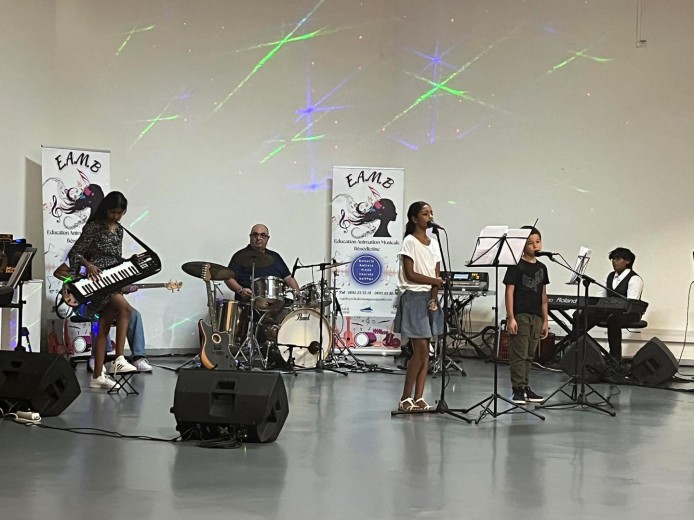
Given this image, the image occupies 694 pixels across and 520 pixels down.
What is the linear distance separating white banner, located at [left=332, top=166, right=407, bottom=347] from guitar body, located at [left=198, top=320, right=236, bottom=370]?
7.25 ft

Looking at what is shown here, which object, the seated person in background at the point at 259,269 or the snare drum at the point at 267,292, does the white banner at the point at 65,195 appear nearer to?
the seated person in background at the point at 259,269

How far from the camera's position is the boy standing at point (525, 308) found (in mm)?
6624

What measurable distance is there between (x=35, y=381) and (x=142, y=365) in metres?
2.85

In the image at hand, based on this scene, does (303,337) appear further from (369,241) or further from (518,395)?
(518,395)

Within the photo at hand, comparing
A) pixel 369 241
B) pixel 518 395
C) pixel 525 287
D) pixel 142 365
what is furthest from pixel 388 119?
pixel 518 395

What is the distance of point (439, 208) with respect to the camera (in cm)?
1058

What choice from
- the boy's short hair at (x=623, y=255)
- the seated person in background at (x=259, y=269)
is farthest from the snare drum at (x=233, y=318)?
the boy's short hair at (x=623, y=255)

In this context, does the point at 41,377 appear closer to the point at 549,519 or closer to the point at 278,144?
the point at 549,519

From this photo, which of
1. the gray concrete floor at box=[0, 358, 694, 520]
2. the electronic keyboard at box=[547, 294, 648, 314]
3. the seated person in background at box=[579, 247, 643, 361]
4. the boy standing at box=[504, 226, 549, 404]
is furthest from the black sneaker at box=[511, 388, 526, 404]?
the seated person in background at box=[579, 247, 643, 361]

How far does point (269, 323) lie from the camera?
876cm

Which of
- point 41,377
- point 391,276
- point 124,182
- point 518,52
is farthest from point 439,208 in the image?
point 41,377

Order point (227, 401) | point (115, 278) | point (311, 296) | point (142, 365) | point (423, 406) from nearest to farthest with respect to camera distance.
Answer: point (227, 401) → point (423, 406) → point (115, 278) → point (142, 365) → point (311, 296)

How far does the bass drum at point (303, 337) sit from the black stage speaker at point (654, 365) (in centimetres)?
301

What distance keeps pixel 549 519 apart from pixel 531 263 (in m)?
3.27
